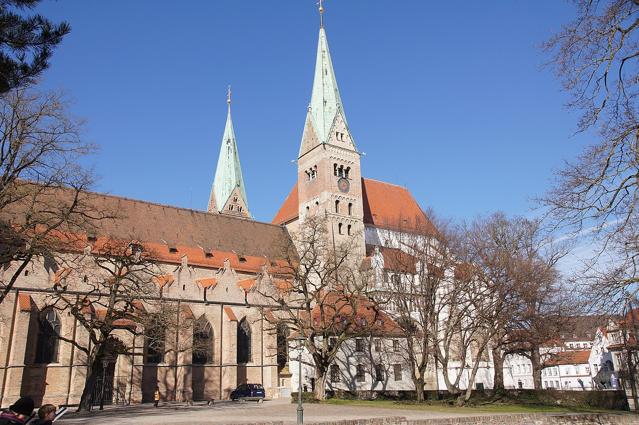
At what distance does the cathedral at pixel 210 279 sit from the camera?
3478 cm

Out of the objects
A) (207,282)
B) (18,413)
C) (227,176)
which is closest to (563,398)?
(207,282)

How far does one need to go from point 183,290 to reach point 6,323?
492 inches

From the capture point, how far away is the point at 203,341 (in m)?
42.1

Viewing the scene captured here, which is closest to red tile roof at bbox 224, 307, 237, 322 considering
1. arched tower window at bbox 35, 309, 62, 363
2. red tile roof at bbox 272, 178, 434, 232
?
arched tower window at bbox 35, 309, 62, 363

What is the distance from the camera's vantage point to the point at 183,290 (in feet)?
140

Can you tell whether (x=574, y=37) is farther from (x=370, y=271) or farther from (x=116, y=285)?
(x=370, y=271)

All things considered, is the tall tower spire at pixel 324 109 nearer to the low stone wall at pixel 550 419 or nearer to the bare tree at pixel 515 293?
the bare tree at pixel 515 293

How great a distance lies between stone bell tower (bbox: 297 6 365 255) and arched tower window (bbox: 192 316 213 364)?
51.6 ft

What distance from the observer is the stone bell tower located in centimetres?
5438

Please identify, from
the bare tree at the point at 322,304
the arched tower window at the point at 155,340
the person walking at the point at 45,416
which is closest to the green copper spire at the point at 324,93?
the bare tree at the point at 322,304

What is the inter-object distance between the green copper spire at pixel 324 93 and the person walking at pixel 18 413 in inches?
1943

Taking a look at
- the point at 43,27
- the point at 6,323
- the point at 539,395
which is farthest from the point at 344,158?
the point at 43,27

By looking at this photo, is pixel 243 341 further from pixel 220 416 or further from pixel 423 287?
pixel 220 416

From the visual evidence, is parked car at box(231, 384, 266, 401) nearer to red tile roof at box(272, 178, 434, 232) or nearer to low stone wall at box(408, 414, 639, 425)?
low stone wall at box(408, 414, 639, 425)
